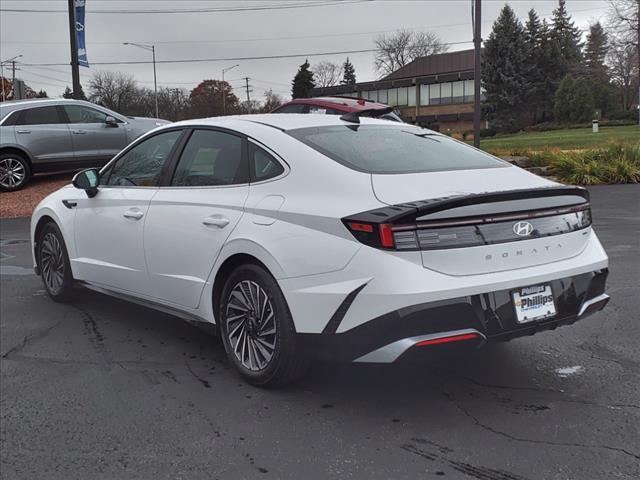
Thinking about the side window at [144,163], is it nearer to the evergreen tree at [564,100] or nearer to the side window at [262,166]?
the side window at [262,166]

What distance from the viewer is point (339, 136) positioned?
13.7 feet

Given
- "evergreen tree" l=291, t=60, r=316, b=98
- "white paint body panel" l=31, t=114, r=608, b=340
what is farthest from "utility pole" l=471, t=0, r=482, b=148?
"evergreen tree" l=291, t=60, r=316, b=98

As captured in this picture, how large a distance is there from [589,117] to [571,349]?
194ft

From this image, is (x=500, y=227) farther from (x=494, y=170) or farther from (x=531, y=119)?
(x=531, y=119)

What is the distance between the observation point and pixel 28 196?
45.6ft

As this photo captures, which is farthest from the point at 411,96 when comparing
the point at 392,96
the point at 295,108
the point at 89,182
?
the point at 89,182

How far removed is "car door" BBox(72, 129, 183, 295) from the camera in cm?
476

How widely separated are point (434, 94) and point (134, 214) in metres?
61.1

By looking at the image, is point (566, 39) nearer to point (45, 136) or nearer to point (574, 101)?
point (574, 101)

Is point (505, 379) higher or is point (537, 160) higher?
point (537, 160)

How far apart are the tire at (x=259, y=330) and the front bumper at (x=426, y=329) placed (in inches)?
6.7

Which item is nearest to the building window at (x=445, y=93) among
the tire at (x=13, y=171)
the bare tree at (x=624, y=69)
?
the bare tree at (x=624, y=69)

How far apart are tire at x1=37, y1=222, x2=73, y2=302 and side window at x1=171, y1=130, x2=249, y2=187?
1.82 m

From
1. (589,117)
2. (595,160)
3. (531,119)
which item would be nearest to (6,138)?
(595,160)
